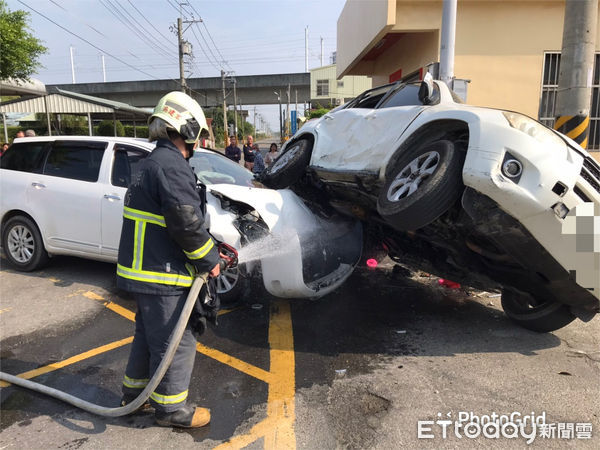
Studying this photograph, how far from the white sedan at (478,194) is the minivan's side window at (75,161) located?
2.70 metres

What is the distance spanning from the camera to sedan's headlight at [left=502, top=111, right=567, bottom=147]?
276 centimetres

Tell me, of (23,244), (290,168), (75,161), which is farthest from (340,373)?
(23,244)

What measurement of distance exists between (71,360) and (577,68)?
6854 mm

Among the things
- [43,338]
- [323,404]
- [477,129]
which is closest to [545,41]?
[477,129]

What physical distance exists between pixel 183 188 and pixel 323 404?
1627mm

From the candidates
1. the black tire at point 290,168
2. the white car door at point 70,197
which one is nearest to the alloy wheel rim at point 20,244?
the white car door at point 70,197

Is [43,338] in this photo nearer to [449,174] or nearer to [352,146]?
[352,146]

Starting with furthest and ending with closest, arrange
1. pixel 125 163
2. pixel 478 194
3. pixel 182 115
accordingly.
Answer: pixel 125 163 < pixel 478 194 < pixel 182 115

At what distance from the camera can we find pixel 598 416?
2.64 m

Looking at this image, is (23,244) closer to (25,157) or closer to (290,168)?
(25,157)

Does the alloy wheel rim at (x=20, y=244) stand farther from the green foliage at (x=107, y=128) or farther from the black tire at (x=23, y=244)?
the green foliage at (x=107, y=128)

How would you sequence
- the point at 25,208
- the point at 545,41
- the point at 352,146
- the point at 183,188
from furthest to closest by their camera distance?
the point at 545,41
the point at 25,208
the point at 352,146
the point at 183,188

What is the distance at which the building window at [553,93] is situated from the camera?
32.0ft

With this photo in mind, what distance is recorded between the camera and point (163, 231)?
2504 mm
